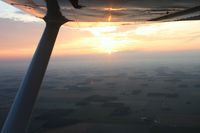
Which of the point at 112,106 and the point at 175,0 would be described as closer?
the point at 175,0

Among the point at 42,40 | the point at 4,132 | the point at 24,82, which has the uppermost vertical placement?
the point at 42,40

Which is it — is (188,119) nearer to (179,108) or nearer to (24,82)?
(179,108)

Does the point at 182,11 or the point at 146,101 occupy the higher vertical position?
the point at 182,11

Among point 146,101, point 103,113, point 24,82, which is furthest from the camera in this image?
point 146,101

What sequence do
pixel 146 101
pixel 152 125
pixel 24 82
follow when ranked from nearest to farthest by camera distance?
pixel 24 82 → pixel 152 125 → pixel 146 101

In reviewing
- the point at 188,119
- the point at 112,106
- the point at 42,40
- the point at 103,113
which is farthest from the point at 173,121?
the point at 42,40

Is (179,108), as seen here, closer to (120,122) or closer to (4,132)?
(120,122)

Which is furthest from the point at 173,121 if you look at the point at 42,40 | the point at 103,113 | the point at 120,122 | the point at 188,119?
the point at 42,40
